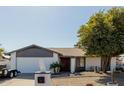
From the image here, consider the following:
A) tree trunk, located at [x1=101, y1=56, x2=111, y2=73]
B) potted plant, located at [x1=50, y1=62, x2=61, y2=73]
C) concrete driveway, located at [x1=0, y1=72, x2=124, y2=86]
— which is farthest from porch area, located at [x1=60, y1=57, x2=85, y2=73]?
concrete driveway, located at [x1=0, y1=72, x2=124, y2=86]

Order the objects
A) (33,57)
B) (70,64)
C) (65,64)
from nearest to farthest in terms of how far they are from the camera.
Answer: (33,57) → (70,64) → (65,64)

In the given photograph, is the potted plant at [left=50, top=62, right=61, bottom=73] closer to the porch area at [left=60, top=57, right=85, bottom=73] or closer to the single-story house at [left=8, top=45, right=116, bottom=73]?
the single-story house at [left=8, top=45, right=116, bottom=73]

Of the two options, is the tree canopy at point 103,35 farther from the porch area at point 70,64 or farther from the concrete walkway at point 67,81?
the porch area at point 70,64

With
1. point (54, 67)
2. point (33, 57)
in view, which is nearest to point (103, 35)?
point (54, 67)

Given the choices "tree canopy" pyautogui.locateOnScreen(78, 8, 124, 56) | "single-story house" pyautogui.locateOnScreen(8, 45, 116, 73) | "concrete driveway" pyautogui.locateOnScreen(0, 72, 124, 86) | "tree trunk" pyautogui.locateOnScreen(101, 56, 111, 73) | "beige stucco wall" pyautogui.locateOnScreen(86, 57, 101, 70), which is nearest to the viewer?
"concrete driveway" pyautogui.locateOnScreen(0, 72, 124, 86)

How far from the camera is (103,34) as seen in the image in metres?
25.6

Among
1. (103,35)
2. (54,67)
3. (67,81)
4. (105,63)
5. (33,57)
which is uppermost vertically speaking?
(103,35)

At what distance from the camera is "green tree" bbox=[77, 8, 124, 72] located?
25.7 metres

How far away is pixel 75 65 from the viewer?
32.2 metres

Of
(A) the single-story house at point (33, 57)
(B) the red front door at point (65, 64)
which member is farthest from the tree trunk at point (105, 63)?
(B) the red front door at point (65, 64)

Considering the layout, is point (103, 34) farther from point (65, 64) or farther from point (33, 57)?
point (33, 57)
